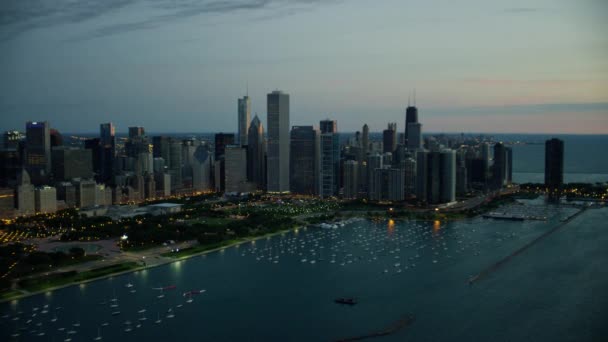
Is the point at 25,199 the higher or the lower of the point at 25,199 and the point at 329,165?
the lower

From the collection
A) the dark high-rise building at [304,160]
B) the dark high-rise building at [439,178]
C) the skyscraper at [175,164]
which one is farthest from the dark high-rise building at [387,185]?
the skyscraper at [175,164]

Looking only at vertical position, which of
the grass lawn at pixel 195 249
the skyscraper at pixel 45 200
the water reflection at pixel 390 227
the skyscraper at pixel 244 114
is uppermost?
the skyscraper at pixel 244 114

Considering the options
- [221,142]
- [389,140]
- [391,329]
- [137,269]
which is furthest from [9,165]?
[391,329]

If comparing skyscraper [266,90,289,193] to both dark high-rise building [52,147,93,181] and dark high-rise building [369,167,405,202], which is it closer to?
dark high-rise building [369,167,405,202]

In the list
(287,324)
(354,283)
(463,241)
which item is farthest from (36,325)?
(463,241)

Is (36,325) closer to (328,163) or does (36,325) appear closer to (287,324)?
(287,324)

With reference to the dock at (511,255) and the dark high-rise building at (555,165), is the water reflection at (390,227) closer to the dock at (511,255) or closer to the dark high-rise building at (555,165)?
→ the dock at (511,255)

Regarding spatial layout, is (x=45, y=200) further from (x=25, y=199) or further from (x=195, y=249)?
(x=195, y=249)

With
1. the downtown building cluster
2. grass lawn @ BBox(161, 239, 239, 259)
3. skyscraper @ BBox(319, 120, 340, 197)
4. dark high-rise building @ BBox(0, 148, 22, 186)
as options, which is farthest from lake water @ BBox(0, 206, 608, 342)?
dark high-rise building @ BBox(0, 148, 22, 186)
